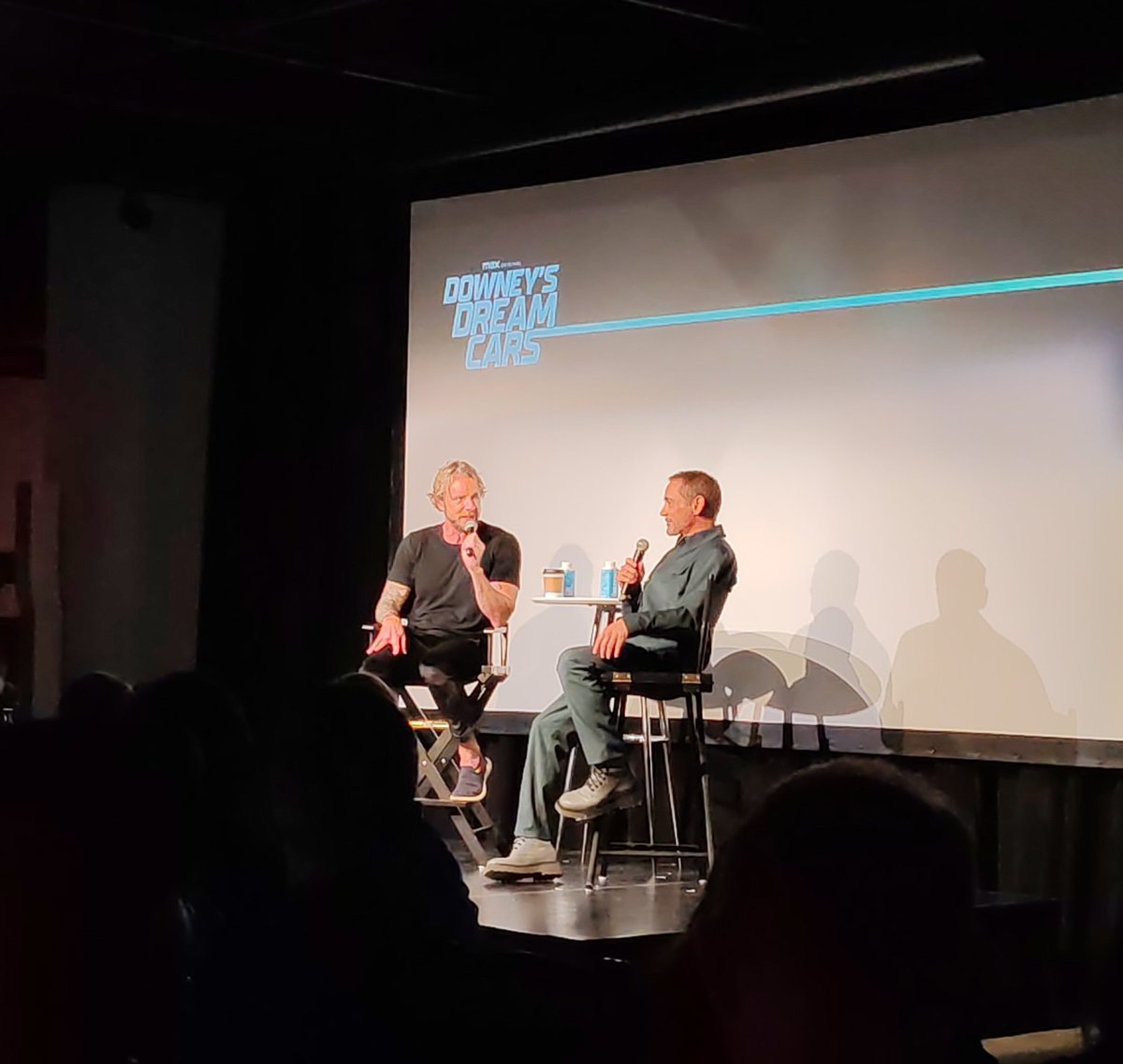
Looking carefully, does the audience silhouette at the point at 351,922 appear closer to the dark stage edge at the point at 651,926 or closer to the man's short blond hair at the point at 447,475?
the dark stage edge at the point at 651,926

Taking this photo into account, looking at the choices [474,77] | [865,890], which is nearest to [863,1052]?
[865,890]

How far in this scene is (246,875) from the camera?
2.51 metres

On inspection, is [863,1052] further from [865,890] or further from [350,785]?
[350,785]

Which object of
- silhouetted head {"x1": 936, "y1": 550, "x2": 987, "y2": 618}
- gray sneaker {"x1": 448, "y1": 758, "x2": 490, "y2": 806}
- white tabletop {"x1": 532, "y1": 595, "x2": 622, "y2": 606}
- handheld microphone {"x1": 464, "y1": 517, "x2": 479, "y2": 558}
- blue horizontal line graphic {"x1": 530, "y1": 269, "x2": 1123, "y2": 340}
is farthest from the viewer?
handheld microphone {"x1": 464, "y1": 517, "x2": 479, "y2": 558}

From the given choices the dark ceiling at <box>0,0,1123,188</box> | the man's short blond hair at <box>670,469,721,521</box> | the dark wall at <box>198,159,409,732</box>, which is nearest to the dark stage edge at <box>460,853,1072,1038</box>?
the dark wall at <box>198,159,409,732</box>

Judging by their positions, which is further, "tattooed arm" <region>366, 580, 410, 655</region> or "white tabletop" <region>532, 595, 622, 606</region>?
"tattooed arm" <region>366, 580, 410, 655</region>

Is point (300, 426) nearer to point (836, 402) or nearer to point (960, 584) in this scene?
point (836, 402)

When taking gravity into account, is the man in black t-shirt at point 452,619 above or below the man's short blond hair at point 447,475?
below

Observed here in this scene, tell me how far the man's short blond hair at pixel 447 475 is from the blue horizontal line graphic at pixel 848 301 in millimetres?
360

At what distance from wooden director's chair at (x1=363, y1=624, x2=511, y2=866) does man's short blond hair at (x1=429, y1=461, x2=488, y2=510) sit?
33 cm

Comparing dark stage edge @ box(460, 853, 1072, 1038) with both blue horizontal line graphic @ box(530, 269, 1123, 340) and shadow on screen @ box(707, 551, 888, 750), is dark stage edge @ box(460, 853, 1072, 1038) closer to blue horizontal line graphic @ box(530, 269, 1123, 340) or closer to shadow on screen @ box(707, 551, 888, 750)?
shadow on screen @ box(707, 551, 888, 750)

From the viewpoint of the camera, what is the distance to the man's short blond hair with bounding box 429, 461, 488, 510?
3.30 meters

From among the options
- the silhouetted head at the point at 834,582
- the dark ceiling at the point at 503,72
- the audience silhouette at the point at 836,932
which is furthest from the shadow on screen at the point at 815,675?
the audience silhouette at the point at 836,932

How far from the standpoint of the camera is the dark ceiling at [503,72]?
2537mm
